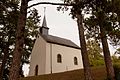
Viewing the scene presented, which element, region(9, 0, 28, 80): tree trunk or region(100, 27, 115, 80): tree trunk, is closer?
region(9, 0, 28, 80): tree trunk

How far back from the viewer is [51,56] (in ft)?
114

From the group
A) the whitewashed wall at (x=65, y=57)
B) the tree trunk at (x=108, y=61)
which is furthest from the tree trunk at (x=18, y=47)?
the whitewashed wall at (x=65, y=57)

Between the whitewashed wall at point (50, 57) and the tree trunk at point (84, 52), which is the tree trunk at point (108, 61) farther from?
the whitewashed wall at point (50, 57)

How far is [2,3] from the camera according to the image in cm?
1213

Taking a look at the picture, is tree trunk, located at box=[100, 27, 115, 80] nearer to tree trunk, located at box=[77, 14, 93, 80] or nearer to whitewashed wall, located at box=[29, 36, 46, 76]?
tree trunk, located at box=[77, 14, 93, 80]

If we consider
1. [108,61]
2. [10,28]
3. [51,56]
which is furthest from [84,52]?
[51,56]

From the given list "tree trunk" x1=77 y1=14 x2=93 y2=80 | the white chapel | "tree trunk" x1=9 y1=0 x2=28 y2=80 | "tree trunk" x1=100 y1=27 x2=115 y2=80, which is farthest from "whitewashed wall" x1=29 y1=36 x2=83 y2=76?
"tree trunk" x1=9 y1=0 x2=28 y2=80

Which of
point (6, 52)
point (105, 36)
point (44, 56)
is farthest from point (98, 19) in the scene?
point (44, 56)

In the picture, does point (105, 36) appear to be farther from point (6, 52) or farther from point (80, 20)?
point (6, 52)

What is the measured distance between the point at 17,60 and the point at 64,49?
2910 cm

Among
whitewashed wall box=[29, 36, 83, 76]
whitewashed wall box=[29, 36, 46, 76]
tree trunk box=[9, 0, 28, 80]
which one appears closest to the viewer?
tree trunk box=[9, 0, 28, 80]

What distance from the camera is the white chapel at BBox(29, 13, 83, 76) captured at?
34250mm

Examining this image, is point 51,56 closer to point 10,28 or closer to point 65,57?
point 65,57

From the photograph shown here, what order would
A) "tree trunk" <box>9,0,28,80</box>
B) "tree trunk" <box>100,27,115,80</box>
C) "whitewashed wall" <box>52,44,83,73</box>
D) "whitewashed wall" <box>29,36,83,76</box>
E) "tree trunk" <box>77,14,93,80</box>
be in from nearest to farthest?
"tree trunk" <box>9,0,28,80</box>, "tree trunk" <box>77,14,93,80</box>, "tree trunk" <box>100,27,115,80</box>, "whitewashed wall" <box>29,36,83,76</box>, "whitewashed wall" <box>52,44,83,73</box>
